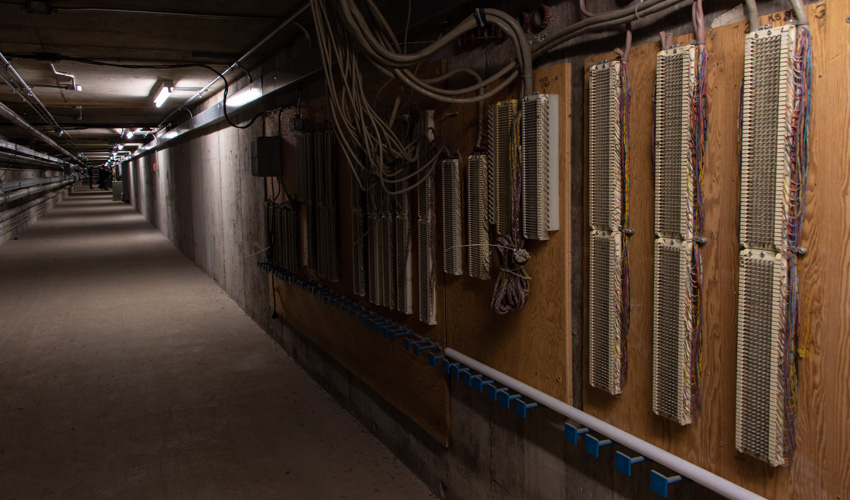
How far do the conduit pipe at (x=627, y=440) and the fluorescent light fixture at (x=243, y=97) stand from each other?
10.4ft

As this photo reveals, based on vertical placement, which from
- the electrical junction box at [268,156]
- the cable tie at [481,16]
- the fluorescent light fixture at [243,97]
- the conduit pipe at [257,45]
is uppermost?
the conduit pipe at [257,45]

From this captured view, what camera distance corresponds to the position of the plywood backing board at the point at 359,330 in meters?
2.61

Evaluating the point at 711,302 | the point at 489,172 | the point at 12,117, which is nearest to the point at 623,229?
the point at 711,302

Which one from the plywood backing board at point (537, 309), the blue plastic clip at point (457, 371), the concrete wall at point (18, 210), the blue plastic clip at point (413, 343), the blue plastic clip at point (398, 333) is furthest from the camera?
the concrete wall at point (18, 210)

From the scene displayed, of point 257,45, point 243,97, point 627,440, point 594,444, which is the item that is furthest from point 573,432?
point 243,97

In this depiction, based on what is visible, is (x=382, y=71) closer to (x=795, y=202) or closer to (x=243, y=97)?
(x=795, y=202)

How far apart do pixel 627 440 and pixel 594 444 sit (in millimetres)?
108

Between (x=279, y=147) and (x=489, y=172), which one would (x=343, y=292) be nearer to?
(x=279, y=147)

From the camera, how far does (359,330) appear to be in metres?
3.36

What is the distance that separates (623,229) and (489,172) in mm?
594

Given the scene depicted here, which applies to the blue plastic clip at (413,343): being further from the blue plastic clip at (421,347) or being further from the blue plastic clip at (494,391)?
the blue plastic clip at (494,391)

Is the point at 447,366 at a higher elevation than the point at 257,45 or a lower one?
lower

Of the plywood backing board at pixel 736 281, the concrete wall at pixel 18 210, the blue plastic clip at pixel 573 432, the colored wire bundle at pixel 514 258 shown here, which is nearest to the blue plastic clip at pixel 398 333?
the colored wire bundle at pixel 514 258

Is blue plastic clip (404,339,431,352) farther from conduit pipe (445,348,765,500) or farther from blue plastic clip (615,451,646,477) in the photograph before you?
blue plastic clip (615,451,646,477)
